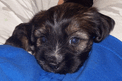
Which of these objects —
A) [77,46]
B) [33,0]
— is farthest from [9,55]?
[33,0]

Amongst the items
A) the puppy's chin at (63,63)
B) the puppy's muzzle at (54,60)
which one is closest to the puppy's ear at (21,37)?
the puppy's chin at (63,63)

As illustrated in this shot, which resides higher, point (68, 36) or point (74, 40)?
point (68, 36)

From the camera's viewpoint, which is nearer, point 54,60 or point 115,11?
point 54,60

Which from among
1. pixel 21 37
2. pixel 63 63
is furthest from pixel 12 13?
pixel 63 63

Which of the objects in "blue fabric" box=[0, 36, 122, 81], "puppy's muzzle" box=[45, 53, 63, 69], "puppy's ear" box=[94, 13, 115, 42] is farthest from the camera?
"puppy's ear" box=[94, 13, 115, 42]

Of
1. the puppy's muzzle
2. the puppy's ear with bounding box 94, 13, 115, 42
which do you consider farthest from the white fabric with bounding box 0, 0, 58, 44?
the puppy's ear with bounding box 94, 13, 115, 42

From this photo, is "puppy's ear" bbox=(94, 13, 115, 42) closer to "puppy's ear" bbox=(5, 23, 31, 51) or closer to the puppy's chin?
the puppy's chin

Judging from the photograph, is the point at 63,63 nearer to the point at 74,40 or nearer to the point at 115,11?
the point at 74,40
